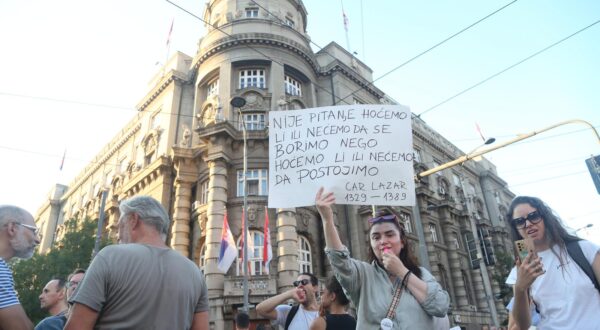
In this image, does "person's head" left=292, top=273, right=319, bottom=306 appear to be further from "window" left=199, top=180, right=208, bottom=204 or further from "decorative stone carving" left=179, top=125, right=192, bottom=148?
"decorative stone carving" left=179, top=125, right=192, bottom=148

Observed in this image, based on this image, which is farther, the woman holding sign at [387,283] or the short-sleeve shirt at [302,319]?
the short-sleeve shirt at [302,319]

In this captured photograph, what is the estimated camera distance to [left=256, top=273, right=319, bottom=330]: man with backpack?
4723 mm

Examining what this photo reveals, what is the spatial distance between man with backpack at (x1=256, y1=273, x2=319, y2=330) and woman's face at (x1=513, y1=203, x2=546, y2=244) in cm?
278

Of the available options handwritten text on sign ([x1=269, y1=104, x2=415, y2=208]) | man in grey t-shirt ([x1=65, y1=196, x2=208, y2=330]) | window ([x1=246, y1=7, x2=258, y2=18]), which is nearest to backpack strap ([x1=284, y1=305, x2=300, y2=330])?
handwritten text on sign ([x1=269, y1=104, x2=415, y2=208])

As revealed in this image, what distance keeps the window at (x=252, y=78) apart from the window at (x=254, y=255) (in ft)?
31.7

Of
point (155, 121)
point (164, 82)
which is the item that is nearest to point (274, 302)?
point (164, 82)

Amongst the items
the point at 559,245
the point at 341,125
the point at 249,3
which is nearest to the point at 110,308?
the point at 341,125

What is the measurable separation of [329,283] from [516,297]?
6.80ft

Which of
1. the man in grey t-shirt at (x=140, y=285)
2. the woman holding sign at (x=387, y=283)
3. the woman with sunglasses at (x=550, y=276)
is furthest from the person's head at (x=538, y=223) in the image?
the man in grey t-shirt at (x=140, y=285)

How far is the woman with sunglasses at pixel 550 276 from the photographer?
252 cm

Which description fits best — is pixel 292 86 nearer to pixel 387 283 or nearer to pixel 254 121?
pixel 254 121

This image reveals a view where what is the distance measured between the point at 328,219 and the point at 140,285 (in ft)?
4.77

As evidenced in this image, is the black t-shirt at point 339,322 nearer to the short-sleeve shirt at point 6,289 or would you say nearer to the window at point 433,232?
the short-sleeve shirt at point 6,289

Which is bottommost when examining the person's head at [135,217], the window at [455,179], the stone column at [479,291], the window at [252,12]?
the stone column at [479,291]
